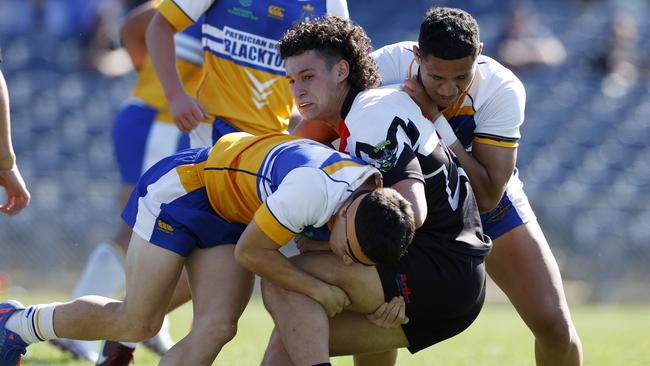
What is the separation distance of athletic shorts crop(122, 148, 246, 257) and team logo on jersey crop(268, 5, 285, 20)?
4.25ft

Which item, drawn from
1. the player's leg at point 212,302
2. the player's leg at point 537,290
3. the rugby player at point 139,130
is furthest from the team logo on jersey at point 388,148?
the rugby player at point 139,130

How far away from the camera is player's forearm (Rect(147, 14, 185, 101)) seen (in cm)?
570

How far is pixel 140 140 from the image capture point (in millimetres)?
7480

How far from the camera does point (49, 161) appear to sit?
45.6ft

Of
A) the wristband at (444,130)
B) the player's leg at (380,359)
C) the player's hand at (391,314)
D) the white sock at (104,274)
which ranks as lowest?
the white sock at (104,274)

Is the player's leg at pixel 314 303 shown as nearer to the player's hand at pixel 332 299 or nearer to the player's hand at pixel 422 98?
the player's hand at pixel 332 299

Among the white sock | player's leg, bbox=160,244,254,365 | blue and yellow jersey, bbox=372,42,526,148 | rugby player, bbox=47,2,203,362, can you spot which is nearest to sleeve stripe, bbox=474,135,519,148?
blue and yellow jersey, bbox=372,42,526,148

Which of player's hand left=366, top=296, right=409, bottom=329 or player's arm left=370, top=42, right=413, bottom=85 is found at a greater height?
player's arm left=370, top=42, right=413, bottom=85

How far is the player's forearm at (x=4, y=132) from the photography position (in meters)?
5.03

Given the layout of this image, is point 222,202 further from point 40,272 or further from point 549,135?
point 549,135

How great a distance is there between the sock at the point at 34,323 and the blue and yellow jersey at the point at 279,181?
88cm

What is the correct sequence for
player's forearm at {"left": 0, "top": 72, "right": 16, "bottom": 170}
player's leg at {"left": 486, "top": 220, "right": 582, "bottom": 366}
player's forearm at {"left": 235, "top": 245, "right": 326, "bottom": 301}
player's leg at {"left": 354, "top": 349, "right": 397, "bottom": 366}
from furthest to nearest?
player's leg at {"left": 354, "top": 349, "right": 397, "bottom": 366} → player's forearm at {"left": 0, "top": 72, "right": 16, "bottom": 170} → player's leg at {"left": 486, "top": 220, "right": 582, "bottom": 366} → player's forearm at {"left": 235, "top": 245, "right": 326, "bottom": 301}

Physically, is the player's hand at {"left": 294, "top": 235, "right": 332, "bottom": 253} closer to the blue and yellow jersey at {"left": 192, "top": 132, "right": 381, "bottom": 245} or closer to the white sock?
the blue and yellow jersey at {"left": 192, "top": 132, "right": 381, "bottom": 245}

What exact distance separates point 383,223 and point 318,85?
88 cm
